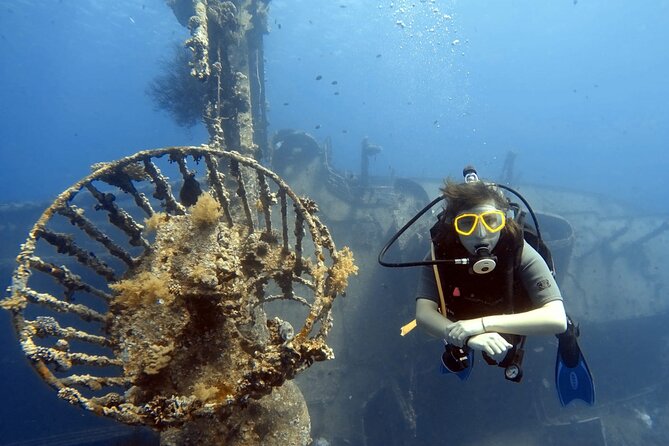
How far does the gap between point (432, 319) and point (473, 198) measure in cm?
108

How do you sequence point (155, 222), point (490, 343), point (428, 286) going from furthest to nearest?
point (155, 222) < point (428, 286) < point (490, 343)

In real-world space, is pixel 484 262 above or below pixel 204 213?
below

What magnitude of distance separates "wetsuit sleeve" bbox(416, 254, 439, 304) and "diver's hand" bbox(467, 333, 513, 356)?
2.92 feet

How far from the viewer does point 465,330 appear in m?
2.49

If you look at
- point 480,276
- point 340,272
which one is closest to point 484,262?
point 480,276

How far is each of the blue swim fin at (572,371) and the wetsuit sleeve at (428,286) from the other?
1.86 meters

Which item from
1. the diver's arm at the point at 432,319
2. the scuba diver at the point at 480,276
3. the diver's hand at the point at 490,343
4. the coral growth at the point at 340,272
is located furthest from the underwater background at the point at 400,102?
the diver's hand at the point at 490,343

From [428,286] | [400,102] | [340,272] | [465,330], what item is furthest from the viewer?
[400,102]

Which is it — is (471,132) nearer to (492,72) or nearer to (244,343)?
(492,72)

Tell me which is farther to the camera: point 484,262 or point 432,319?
point 432,319

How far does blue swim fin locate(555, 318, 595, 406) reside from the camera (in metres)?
4.08

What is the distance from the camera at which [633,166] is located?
273 feet

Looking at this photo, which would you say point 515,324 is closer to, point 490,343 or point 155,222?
point 490,343

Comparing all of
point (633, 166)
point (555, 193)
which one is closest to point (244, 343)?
point (555, 193)
